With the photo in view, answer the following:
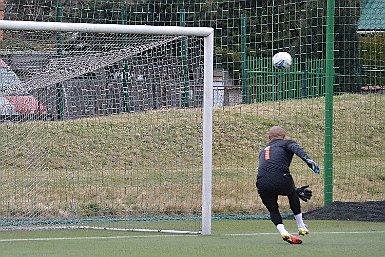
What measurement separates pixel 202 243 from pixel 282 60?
5507mm

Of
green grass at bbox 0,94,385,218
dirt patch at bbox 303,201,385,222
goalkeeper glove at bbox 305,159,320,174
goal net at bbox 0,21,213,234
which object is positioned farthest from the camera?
dirt patch at bbox 303,201,385,222

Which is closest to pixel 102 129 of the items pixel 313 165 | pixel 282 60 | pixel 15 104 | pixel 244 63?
pixel 15 104

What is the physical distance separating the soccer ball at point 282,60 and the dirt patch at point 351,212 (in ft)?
8.12

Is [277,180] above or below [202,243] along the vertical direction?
above

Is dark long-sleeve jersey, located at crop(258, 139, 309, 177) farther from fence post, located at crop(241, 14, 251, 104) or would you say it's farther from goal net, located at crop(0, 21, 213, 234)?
fence post, located at crop(241, 14, 251, 104)

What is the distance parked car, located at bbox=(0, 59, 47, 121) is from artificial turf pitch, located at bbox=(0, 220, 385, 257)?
1792 mm

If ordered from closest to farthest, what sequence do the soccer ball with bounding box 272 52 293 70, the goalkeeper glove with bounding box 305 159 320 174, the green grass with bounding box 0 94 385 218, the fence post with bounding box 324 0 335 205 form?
the goalkeeper glove with bounding box 305 159 320 174 < the green grass with bounding box 0 94 385 218 < the fence post with bounding box 324 0 335 205 < the soccer ball with bounding box 272 52 293 70

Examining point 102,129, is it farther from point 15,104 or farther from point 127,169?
point 15,104

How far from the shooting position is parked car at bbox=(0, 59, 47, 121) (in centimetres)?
1280

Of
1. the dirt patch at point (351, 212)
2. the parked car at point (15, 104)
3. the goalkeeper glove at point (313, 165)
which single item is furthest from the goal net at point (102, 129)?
the goalkeeper glove at point (313, 165)

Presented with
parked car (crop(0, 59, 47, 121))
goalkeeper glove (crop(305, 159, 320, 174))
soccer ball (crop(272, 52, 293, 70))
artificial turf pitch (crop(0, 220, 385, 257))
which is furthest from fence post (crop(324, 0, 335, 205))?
goalkeeper glove (crop(305, 159, 320, 174))

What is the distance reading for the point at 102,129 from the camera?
14.2 m

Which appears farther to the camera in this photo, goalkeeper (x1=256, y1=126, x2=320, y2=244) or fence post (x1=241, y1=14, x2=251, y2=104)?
fence post (x1=241, y1=14, x2=251, y2=104)

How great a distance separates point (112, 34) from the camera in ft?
40.1
